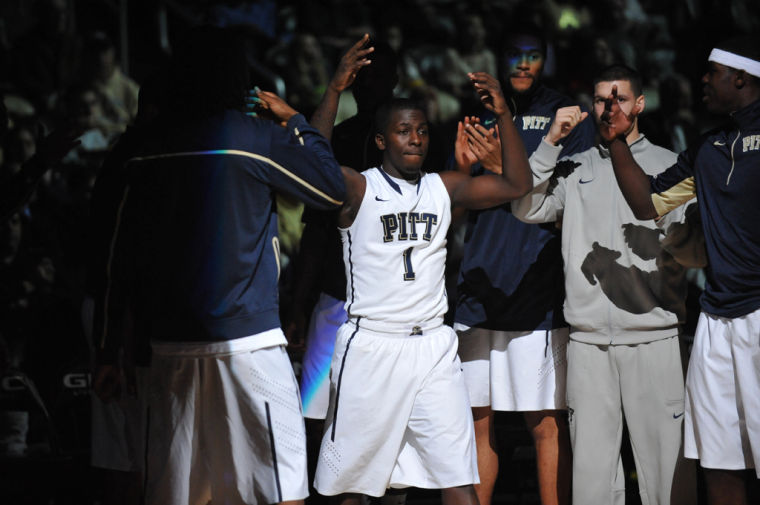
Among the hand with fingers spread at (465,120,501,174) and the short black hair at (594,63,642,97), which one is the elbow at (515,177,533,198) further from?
the short black hair at (594,63,642,97)

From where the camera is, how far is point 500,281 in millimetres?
4719

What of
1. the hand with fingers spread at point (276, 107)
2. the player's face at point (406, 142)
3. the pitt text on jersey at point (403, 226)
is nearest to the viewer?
the hand with fingers spread at point (276, 107)

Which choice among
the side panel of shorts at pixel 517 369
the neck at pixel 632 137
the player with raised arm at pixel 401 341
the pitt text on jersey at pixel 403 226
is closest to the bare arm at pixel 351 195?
the player with raised arm at pixel 401 341

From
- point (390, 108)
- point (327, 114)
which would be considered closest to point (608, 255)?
point (390, 108)

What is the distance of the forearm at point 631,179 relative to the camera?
13.7 feet

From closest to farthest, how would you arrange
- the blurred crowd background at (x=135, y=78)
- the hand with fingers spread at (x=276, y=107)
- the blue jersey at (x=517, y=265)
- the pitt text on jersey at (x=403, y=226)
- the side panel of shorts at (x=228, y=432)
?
the side panel of shorts at (x=228, y=432)
the hand with fingers spread at (x=276, y=107)
the pitt text on jersey at (x=403, y=226)
the blue jersey at (x=517, y=265)
the blurred crowd background at (x=135, y=78)

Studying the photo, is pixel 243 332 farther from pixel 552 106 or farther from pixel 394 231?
pixel 552 106

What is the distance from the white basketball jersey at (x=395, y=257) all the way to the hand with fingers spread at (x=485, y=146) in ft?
1.17

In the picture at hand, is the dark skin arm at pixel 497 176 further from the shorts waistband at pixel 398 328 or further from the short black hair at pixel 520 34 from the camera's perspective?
the short black hair at pixel 520 34

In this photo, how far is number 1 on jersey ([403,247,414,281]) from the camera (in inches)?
161

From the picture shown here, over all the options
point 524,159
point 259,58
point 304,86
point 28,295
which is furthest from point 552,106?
point 259,58

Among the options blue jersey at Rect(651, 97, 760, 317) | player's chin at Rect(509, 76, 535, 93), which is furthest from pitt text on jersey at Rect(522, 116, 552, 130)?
blue jersey at Rect(651, 97, 760, 317)

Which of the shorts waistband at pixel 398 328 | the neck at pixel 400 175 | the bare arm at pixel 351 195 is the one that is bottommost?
the shorts waistband at pixel 398 328

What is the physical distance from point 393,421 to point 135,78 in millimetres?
7689
